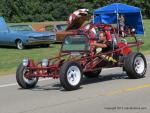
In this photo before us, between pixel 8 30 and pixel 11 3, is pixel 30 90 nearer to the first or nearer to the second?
pixel 8 30

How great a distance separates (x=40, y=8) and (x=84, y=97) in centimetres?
5549

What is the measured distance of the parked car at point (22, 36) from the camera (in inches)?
1049

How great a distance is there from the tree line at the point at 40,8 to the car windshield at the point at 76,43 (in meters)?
47.3

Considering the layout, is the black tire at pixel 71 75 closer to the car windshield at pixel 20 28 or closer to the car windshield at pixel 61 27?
the car windshield at pixel 20 28

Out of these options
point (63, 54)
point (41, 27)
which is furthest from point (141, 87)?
point (41, 27)

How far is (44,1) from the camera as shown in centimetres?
6869

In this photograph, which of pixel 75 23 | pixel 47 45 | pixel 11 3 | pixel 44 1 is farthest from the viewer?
pixel 44 1

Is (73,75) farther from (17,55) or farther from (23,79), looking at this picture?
(17,55)

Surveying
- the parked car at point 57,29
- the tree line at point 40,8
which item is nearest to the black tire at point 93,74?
the parked car at point 57,29

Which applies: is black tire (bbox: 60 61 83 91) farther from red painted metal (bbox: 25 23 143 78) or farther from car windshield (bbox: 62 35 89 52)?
car windshield (bbox: 62 35 89 52)

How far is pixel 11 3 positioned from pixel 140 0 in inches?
797

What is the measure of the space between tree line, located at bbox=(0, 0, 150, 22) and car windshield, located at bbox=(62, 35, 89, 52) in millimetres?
47306

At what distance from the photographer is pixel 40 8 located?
65.8m

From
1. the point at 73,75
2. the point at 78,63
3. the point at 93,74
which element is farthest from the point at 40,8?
the point at 73,75
